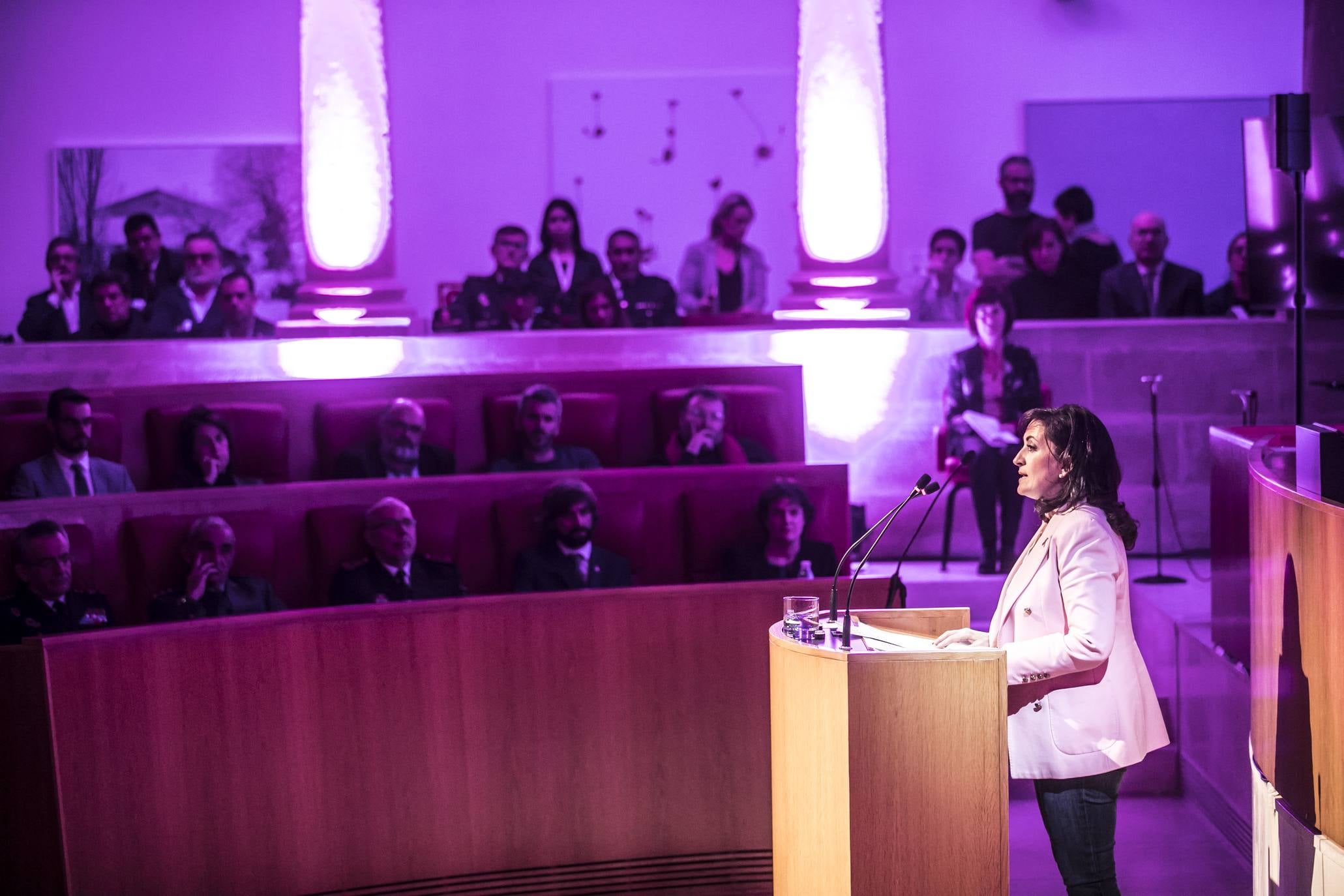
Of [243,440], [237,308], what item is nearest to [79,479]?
[243,440]

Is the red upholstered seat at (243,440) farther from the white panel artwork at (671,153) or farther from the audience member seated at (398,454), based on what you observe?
the white panel artwork at (671,153)

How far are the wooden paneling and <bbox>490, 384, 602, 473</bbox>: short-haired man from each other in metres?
2.05

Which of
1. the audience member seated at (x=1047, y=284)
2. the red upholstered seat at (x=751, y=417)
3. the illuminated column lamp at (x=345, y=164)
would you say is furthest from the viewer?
the audience member seated at (x=1047, y=284)

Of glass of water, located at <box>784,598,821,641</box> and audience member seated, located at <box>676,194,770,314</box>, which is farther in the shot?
audience member seated, located at <box>676,194,770,314</box>

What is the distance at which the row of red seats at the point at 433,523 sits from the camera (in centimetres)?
348

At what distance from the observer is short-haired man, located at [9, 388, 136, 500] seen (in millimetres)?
3924

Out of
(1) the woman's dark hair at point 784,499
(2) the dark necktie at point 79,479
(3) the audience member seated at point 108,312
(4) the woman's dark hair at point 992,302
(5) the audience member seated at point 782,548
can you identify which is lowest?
(5) the audience member seated at point 782,548

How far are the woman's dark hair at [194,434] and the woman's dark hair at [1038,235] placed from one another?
130 inches

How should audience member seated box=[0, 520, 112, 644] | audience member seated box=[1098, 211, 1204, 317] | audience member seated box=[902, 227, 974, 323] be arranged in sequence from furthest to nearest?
audience member seated box=[902, 227, 974, 323], audience member seated box=[1098, 211, 1204, 317], audience member seated box=[0, 520, 112, 644]

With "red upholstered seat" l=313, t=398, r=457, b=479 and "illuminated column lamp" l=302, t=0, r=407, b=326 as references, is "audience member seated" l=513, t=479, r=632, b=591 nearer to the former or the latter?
"red upholstered seat" l=313, t=398, r=457, b=479

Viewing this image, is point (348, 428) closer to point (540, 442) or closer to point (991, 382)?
point (540, 442)

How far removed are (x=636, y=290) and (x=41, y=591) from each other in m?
3.08

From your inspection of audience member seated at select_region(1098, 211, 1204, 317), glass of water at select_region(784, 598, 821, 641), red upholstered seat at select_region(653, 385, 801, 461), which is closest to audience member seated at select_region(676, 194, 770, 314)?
audience member seated at select_region(1098, 211, 1204, 317)

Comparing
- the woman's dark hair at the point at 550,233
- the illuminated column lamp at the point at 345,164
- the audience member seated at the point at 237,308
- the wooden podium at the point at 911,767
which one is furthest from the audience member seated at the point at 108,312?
the wooden podium at the point at 911,767
